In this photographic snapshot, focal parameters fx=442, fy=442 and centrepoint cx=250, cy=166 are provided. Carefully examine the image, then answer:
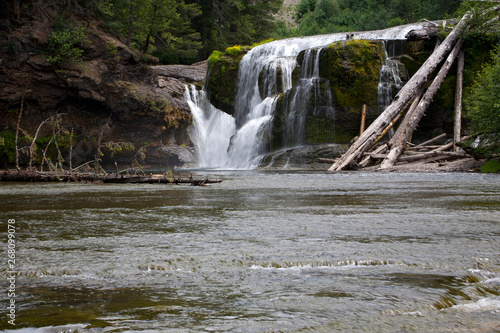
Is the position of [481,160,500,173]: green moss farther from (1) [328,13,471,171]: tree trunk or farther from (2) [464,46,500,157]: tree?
(1) [328,13,471,171]: tree trunk

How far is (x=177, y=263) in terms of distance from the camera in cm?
349

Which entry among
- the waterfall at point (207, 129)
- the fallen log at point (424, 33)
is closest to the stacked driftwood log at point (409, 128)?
the fallen log at point (424, 33)

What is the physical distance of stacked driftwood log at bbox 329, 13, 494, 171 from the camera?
17.7 m

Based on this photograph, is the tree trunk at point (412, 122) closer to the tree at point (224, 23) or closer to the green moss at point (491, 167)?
the green moss at point (491, 167)

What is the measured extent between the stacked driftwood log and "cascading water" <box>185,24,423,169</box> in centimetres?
295

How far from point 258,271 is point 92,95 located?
25975mm

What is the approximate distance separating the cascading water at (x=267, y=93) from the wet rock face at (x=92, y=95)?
318 centimetres

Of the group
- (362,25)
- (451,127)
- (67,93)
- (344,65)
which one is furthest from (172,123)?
(362,25)

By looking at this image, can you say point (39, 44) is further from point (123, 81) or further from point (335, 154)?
point (335, 154)

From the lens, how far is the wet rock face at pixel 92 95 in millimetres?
24406

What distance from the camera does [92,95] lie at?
26891mm

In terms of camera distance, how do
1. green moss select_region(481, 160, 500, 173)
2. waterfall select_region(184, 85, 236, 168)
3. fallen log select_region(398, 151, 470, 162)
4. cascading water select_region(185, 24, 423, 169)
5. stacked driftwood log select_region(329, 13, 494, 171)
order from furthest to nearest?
1. waterfall select_region(184, 85, 236, 168)
2. cascading water select_region(185, 24, 423, 169)
3. stacked driftwood log select_region(329, 13, 494, 171)
4. fallen log select_region(398, 151, 470, 162)
5. green moss select_region(481, 160, 500, 173)

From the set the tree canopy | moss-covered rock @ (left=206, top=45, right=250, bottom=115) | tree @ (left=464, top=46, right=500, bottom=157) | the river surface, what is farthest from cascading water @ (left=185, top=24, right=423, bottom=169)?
the tree canopy

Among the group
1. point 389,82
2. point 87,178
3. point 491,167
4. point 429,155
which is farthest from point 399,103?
point 87,178
